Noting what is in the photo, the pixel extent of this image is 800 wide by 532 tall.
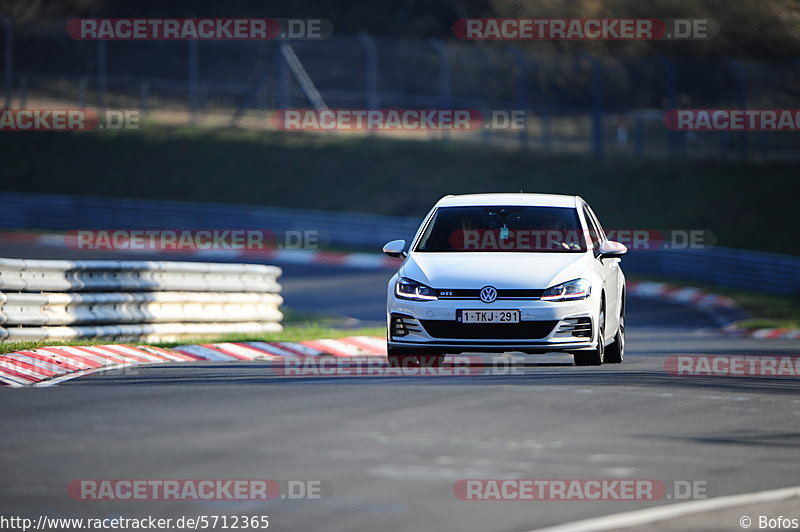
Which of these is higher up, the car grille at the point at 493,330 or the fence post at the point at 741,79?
the fence post at the point at 741,79

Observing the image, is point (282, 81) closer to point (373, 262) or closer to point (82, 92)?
point (82, 92)

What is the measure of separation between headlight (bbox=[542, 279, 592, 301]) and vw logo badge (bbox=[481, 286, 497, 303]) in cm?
43

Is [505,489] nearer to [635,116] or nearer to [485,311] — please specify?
[485,311]

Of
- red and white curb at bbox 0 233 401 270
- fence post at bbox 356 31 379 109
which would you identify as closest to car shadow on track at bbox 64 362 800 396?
red and white curb at bbox 0 233 401 270

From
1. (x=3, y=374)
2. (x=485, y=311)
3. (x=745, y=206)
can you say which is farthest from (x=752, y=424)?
(x=745, y=206)

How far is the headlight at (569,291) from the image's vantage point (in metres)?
12.1

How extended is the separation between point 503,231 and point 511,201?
454mm

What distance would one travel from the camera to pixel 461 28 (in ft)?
181

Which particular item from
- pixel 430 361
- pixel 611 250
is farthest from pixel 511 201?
pixel 430 361

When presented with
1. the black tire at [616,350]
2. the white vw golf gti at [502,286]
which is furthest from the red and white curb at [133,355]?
the black tire at [616,350]

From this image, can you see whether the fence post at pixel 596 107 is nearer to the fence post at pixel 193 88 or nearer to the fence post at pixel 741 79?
the fence post at pixel 741 79

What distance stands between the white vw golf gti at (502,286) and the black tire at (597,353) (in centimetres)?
1

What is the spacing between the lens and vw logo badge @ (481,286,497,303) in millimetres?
11992

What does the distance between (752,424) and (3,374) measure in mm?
5876
